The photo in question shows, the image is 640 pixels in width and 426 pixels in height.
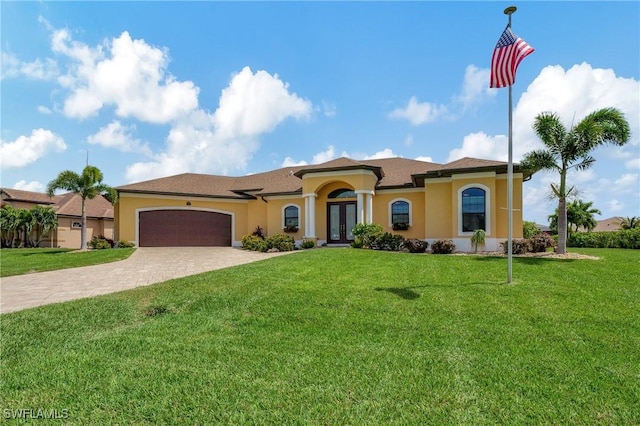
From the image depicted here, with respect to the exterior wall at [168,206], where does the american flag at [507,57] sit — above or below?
above

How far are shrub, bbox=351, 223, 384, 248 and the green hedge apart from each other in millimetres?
12954

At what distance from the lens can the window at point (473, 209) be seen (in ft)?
51.5

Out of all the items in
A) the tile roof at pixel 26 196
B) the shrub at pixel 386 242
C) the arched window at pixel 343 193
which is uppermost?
the tile roof at pixel 26 196

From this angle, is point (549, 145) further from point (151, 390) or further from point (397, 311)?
point (151, 390)

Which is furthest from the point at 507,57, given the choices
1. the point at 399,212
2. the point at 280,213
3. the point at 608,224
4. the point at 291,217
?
the point at 608,224

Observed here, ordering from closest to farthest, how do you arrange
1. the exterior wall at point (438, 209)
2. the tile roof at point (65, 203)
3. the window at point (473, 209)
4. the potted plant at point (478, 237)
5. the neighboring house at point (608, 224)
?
the potted plant at point (478, 237) < the window at point (473, 209) < the exterior wall at point (438, 209) < the tile roof at point (65, 203) < the neighboring house at point (608, 224)

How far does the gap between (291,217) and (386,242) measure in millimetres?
7395

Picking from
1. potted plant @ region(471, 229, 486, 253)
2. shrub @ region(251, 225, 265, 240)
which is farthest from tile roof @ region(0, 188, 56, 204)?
potted plant @ region(471, 229, 486, 253)

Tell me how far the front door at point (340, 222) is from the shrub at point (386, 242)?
3.50 m

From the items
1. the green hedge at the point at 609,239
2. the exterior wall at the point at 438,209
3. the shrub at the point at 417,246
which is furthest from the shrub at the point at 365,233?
the green hedge at the point at 609,239

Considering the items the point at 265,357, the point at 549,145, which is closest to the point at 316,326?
the point at 265,357

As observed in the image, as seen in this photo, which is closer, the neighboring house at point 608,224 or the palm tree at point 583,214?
the palm tree at point 583,214

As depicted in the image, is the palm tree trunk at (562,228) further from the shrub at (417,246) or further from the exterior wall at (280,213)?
the exterior wall at (280,213)

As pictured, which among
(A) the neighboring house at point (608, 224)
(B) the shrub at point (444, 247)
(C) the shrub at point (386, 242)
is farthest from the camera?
(A) the neighboring house at point (608, 224)
